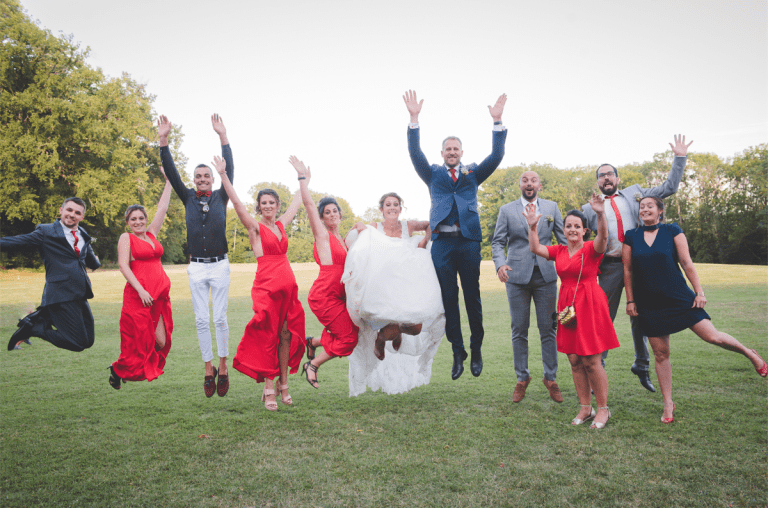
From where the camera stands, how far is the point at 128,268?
5.33m

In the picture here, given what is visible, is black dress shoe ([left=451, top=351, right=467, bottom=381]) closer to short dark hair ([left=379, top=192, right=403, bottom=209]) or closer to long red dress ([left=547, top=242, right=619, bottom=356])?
long red dress ([left=547, top=242, right=619, bottom=356])

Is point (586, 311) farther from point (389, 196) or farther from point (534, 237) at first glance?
point (389, 196)

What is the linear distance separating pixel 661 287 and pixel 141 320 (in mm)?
5790

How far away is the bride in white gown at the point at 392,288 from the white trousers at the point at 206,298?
61.9 inches

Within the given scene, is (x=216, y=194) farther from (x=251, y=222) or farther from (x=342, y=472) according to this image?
(x=342, y=472)

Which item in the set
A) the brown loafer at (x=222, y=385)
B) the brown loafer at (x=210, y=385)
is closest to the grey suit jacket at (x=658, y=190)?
the brown loafer at (x=222, y=385)

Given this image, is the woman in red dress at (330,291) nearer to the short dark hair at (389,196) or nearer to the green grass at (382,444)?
the short dark hair at (389,196)

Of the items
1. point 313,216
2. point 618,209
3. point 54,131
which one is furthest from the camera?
point 54,131

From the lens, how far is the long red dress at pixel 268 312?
17.2ft

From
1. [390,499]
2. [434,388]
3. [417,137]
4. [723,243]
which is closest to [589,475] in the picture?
[390,499]

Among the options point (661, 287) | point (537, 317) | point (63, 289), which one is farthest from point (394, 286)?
point (63, 289)

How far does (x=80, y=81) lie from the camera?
2978cm

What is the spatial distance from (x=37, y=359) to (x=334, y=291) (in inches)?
286

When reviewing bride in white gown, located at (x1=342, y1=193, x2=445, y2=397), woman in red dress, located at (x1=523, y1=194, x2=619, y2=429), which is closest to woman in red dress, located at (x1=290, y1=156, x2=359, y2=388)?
bride in white gown, located at (x1=342, y1=193, x2=445, y2=397)
